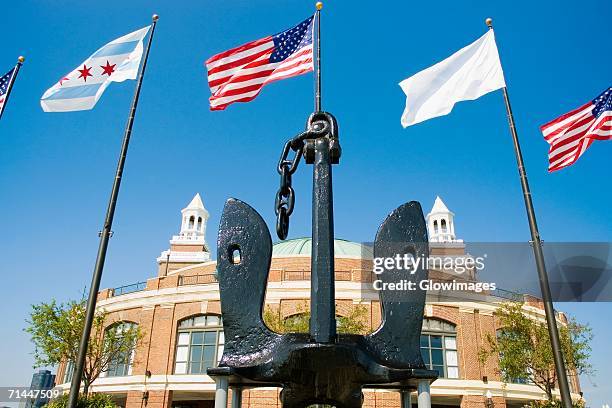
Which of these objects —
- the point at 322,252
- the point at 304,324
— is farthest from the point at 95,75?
the point at 304,324

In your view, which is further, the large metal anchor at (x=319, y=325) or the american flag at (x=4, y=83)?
the american flag at (x=4, y=83)

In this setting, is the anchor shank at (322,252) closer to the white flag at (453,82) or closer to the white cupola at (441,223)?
the white flag at (453,82)

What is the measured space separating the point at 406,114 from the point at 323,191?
253 inches

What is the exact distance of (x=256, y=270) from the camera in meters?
4.64

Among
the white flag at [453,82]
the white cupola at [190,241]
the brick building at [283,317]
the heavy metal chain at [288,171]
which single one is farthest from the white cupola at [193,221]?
the heavy metal chain at [288,171]

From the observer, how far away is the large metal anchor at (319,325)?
13.5 ft

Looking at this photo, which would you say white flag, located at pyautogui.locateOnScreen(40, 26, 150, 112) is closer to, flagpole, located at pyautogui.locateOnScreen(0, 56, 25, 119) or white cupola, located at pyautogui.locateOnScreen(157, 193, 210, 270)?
flagpole, located at pyautogui.locateOnScreen(0, 56, 25, 119)

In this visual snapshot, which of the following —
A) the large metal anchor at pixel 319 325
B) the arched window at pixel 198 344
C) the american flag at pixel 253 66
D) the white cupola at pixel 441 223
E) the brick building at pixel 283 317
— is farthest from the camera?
the white cupola at pixel 441 223

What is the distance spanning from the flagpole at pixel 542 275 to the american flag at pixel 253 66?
15.7 feet

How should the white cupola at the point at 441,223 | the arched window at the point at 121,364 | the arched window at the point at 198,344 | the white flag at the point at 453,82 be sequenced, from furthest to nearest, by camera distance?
the white cupola at the point at 441,223, the arched window at the point at 121,364, the arched window at the point at 198,344, the white flag at the point at 453,82

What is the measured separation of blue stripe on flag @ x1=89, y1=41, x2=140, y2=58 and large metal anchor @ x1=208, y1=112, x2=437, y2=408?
901 centimetres

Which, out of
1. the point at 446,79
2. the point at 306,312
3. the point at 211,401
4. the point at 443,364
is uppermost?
the point at 446,79

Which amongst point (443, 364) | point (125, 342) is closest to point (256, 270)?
point (125, 342)

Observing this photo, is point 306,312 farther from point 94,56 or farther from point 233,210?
point 233,210
